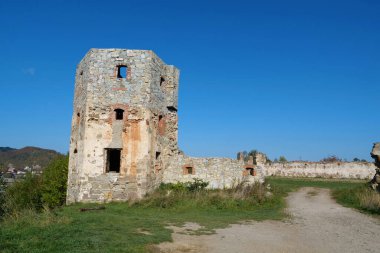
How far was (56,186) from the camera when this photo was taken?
21.4m

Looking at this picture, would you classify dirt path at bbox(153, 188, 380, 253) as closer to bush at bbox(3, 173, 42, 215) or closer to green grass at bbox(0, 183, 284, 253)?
green grass at bbox(0, 183, 284, 253)

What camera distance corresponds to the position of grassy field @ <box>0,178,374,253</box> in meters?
6.75

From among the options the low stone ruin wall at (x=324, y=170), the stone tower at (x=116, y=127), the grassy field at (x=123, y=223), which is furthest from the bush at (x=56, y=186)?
the low stone ruin wall at (x=324, y=170)

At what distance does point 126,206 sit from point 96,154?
9.10 ft

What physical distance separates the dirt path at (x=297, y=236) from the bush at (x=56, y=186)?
45.4 feet

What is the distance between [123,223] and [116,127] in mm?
6187

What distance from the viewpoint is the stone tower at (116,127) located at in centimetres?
1430

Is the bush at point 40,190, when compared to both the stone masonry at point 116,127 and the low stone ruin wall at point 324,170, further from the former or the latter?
the low stone ruin wall at point 324,170

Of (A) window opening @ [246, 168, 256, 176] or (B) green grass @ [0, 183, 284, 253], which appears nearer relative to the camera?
(B) green grass @ [0, 183, 284, 253]

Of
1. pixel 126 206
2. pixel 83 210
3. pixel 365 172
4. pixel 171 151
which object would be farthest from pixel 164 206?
pixel 365 172

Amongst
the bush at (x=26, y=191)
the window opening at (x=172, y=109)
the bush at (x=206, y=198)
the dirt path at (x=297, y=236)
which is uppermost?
the window opening at (x=172, y=109)

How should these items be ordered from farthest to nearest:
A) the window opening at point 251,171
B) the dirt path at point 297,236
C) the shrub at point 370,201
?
1. the window opening at point 251,171
2. the shrub at point 370,201
3. the dirt path at point 297,236

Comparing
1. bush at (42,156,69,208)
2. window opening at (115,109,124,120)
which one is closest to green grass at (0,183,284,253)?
window opening at (115,109,124,120)

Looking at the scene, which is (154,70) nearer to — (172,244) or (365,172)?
(172,244)
